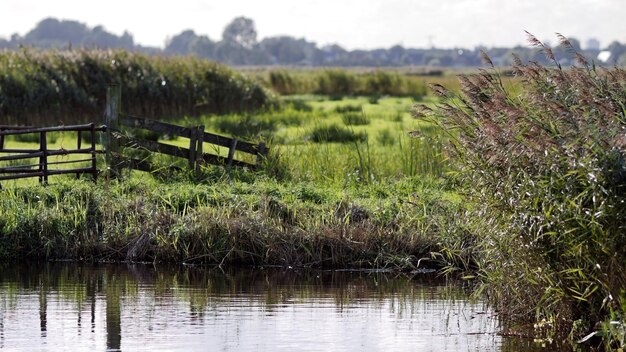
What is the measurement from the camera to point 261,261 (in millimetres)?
16609

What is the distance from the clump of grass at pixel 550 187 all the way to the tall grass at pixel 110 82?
A: 22.6 meters

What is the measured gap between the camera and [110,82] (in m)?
31.5

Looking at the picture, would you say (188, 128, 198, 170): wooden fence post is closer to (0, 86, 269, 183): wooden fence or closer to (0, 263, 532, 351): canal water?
(0, 86, 269, 183): wooden fence

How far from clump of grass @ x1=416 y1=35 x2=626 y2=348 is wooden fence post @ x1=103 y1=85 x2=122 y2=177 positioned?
28.7 feet

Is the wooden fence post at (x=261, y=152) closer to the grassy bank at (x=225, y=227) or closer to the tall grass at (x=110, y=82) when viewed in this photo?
the grassy bank at (x=225, y=227)

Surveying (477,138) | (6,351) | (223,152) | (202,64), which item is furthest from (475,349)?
(202,64)

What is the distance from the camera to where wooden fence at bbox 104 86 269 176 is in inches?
810

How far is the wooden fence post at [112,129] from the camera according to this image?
67.0 ft

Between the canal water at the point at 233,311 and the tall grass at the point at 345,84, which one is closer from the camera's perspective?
the canal water at the point at 233,311

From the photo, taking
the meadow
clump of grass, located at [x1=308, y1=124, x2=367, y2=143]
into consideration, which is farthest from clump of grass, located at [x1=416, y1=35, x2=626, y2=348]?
clump of grass, located at [x1=308, y1=124, x2=367, y2=143]

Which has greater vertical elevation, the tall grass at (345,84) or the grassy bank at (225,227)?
the tall grass at (345,84)

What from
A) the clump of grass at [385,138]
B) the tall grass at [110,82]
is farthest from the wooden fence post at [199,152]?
the tall grass at [110,82]

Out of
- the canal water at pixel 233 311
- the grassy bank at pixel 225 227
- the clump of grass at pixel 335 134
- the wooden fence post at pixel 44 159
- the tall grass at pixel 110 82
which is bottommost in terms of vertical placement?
the canal water at pixel 233 311

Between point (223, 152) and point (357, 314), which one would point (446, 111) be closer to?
point (357, 314)
